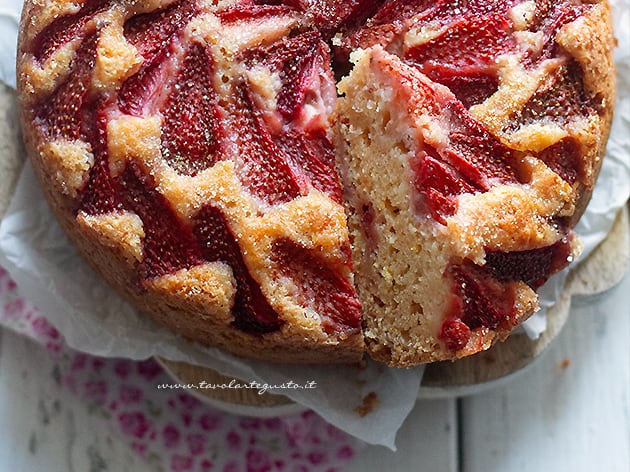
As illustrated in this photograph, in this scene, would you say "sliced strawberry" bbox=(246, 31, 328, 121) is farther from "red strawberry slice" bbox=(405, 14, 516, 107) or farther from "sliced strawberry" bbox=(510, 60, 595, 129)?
"sliced strawberry" bbox=(510, 60, 595, 129)

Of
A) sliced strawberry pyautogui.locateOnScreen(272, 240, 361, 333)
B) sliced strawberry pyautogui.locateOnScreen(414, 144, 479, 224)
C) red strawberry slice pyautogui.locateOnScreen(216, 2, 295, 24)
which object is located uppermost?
red strawberry slice pyautogui.locateOnScreen(216, 2, 295, 24)

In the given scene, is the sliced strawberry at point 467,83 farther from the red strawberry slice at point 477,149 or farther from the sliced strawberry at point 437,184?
the sliced strawberry at point 437,184

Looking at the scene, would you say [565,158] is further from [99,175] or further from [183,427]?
[183,427]

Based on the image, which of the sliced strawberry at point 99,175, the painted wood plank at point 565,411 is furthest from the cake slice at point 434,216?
the painted wood plank at point 565,411

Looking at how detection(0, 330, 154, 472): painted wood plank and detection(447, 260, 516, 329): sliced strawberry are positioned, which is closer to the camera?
detection(447, 260, 516, 329): sliced strawberry

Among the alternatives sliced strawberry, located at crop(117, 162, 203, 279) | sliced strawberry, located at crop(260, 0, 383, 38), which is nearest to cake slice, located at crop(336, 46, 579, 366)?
sliced strawberry, located at crop(260, 0, 383, 38)

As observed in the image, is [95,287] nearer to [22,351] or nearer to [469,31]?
[22,351]

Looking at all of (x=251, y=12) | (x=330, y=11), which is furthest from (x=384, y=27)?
(x=251, y=12)
